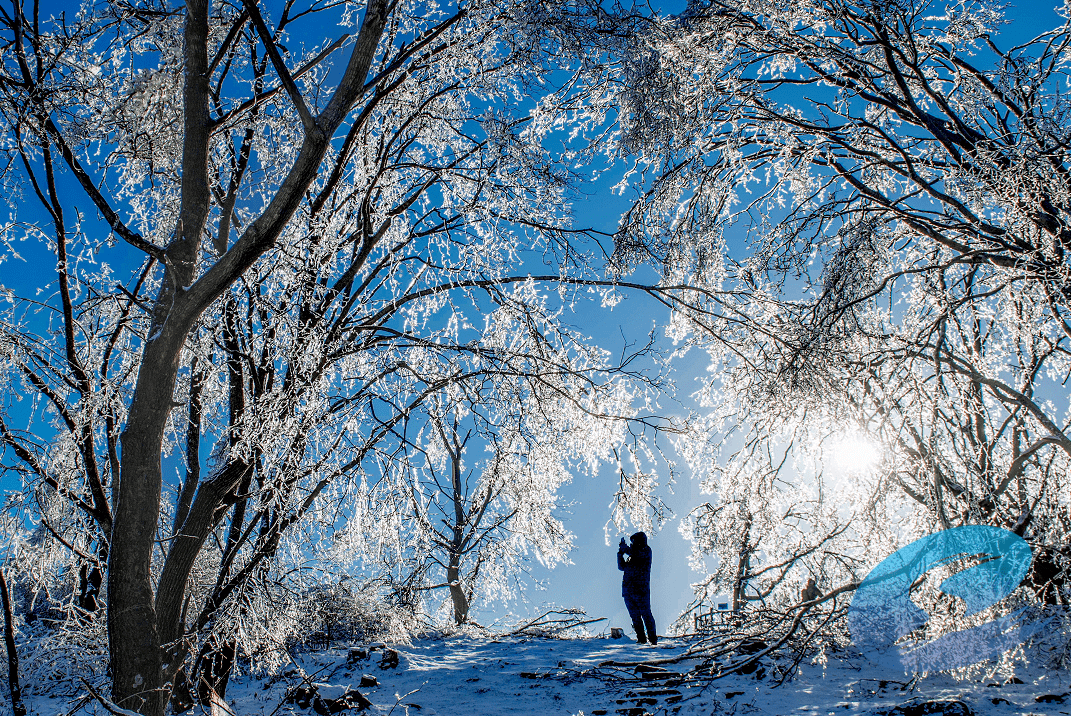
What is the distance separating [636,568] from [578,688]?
11.4 feet

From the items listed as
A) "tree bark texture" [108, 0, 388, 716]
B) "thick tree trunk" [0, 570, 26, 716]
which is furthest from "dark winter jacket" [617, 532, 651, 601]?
"thick tree trunk" [0, 570, 26, 716]

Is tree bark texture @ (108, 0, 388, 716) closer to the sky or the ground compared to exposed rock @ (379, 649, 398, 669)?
closer to the sky

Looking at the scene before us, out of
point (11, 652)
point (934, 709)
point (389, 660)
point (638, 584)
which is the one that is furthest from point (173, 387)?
point (638, 584)

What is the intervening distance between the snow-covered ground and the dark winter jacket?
2.89 ft

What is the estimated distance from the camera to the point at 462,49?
4789 millimetres

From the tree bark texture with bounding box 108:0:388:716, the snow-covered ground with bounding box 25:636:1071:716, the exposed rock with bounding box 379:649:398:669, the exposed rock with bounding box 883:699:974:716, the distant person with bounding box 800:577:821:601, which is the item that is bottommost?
the snow-covered ground with bounding box 25:636:1071:716

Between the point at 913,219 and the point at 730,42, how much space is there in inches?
94.9

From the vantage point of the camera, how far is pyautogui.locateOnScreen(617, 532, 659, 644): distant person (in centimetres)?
794

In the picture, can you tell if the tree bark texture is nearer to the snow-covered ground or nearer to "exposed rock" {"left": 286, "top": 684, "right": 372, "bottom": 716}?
the snow-covered ground

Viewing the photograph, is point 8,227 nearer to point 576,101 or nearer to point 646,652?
point 576,101

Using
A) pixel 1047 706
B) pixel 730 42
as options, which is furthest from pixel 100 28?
pixel 1047 706

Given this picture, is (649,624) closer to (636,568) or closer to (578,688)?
(636,568)

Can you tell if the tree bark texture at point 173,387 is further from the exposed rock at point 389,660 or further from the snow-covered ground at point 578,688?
the exposed rock at point 389,660

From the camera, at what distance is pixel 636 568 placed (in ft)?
27.5
